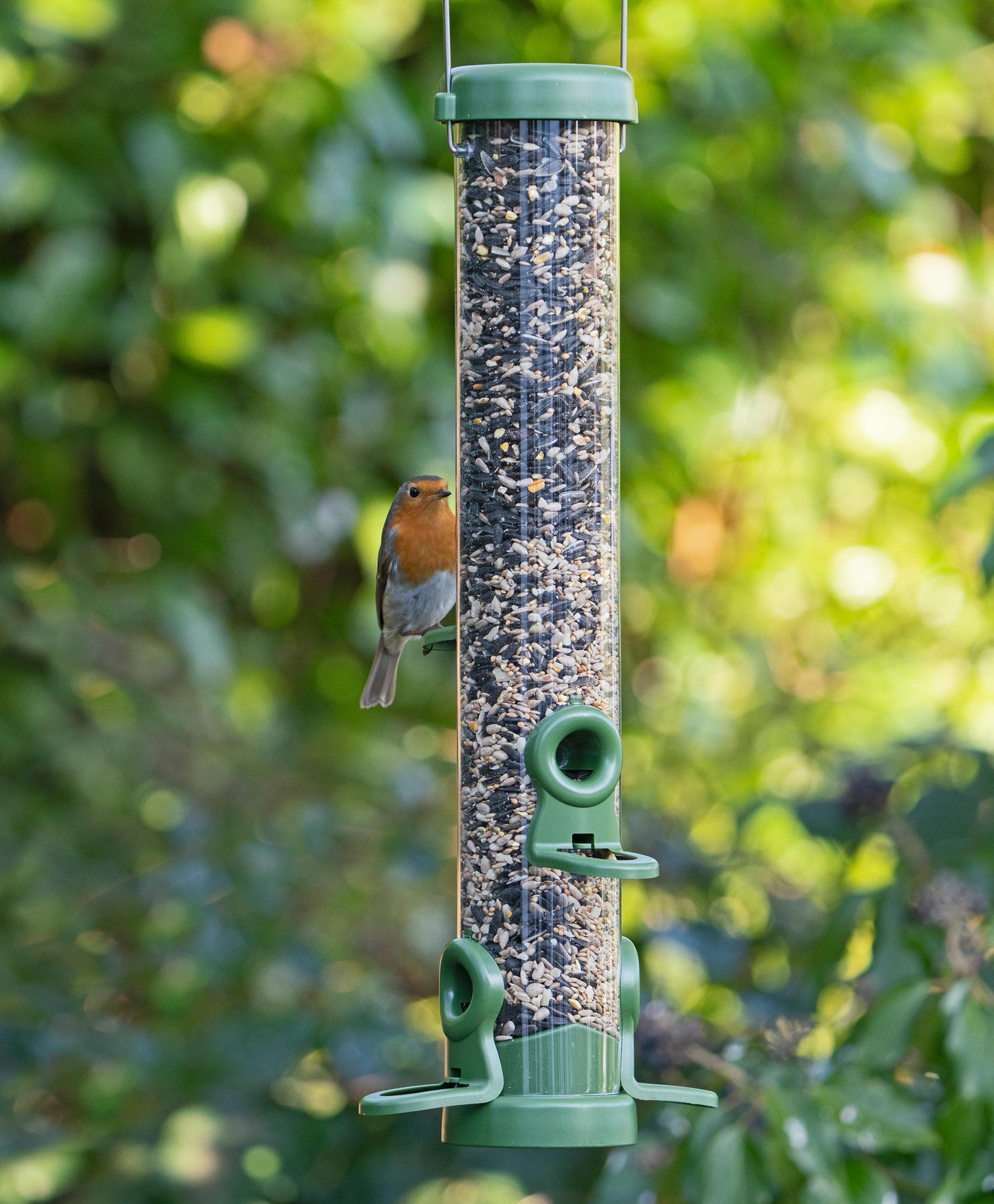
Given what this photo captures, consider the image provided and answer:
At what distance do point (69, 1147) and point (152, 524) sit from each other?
192cm

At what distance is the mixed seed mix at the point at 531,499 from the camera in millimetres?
2688

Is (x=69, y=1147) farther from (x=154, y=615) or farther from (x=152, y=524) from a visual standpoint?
(x=152, y=524)

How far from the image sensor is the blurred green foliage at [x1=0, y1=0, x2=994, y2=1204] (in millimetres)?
3473

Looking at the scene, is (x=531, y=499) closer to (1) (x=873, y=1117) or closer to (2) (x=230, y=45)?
(1) (x=873, y=1117)

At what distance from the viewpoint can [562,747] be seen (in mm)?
2691

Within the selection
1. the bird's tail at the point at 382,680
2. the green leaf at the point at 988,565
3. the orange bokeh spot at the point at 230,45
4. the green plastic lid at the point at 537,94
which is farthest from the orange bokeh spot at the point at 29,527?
the green leaf at the point at 988,565

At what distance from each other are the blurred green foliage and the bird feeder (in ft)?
1.20

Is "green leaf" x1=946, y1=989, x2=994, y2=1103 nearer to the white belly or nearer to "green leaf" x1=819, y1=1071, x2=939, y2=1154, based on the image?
"green leaf" x1=819, y1=1071, x2=939, y2=1154

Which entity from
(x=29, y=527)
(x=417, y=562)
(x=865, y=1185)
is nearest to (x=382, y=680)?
(x=417, y=562)

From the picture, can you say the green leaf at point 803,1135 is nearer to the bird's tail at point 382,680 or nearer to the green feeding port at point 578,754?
the green feeding port at point 578,754

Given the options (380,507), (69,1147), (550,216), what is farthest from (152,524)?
(550,216)

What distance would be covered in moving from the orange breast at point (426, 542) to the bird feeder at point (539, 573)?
14 centimetres

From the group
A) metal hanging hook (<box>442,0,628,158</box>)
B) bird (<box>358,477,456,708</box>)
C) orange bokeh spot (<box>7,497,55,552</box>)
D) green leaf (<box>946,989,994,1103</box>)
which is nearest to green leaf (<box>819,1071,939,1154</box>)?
green leaf (<box>946,989,994,1103</box>)

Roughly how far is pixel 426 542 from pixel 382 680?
28.6 inches
